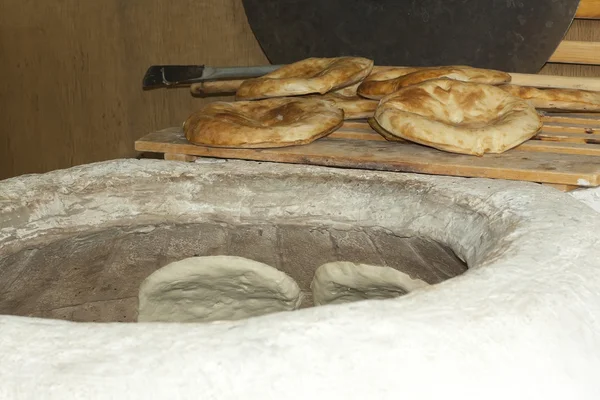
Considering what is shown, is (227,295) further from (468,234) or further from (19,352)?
(19,352)

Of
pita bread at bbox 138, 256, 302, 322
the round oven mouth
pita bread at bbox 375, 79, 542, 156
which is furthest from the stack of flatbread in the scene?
pita bread at bbox 138, 256, 302, 322

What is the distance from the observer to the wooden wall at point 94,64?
11.8ft

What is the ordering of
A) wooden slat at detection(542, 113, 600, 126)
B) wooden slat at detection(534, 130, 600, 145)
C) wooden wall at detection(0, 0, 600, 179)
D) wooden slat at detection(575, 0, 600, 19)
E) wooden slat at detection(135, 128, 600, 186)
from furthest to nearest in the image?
wooden wall at detection(0, 0, 600, 179), wooden slat at detection(575, 0, 600, 19), wooden slat at detection(542, 113, 600, 126), wooden slat at detection(534, 130, 600, 145), wooden slat at detection(135, 128, 600, 186)

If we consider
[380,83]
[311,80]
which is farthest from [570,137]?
[311,80]

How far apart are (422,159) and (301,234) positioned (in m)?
0.38

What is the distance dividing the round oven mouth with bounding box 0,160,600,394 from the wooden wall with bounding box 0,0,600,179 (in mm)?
1743

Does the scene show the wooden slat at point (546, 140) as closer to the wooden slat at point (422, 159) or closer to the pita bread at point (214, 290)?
the wooden slat at point (422, 159)

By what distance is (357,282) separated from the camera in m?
1.76

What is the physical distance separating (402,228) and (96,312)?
72 cm

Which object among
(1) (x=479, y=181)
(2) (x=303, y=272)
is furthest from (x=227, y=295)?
(1) (x=479, y=181)

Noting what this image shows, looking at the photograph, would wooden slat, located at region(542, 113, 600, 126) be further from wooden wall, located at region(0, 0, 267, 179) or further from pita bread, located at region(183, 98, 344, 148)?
wooden wall, located at region(0, 0, 267, 179)

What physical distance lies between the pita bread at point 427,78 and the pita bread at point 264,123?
185 mm

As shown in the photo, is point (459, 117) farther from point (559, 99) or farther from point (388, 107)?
point (559, 99)

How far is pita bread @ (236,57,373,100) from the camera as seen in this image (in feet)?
7.72
